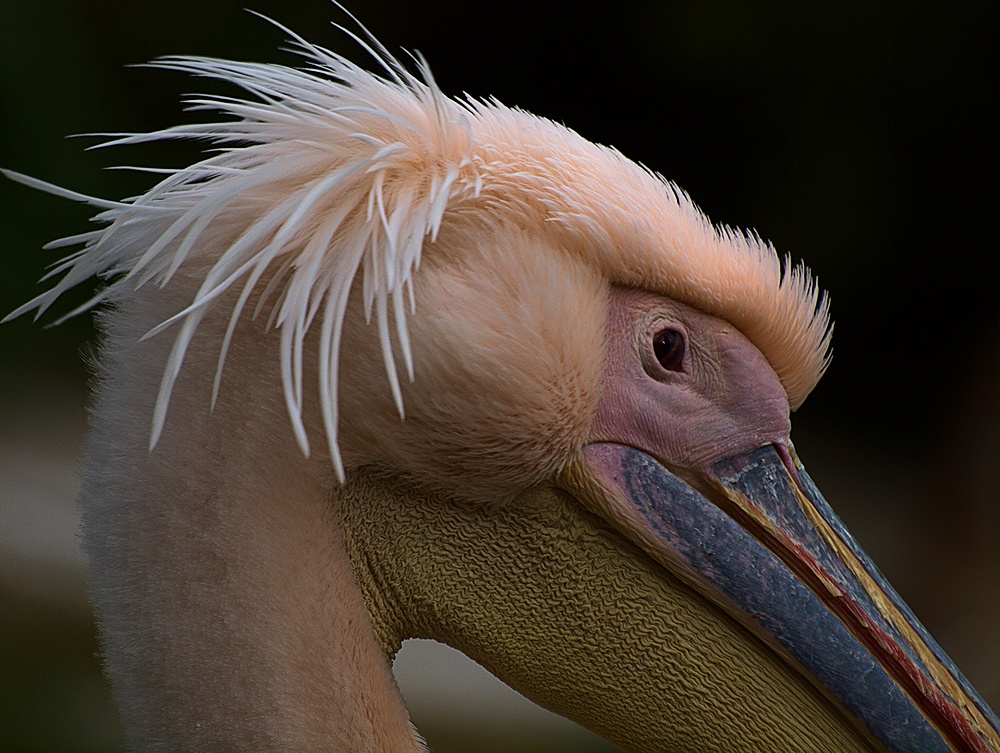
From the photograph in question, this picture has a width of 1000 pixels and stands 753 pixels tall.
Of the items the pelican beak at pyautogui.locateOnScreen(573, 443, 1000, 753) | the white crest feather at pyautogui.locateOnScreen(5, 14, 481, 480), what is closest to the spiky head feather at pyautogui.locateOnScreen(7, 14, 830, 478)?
the white crest feather at pyautogui.locateOnScreen(5, 14, 481, 480)

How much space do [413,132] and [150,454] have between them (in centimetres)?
45

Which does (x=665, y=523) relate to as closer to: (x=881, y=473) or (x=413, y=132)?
(x=413, y=132)

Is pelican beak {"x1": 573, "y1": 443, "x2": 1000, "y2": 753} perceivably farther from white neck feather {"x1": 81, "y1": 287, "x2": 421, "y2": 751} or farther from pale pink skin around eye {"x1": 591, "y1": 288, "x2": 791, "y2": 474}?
white neck feather {"x1": 81, "y1": 287, "x2": 421, "y2": 751}

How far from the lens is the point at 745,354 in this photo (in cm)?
120

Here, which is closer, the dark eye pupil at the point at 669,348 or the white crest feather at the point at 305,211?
the white crest feather at the point at 305,211

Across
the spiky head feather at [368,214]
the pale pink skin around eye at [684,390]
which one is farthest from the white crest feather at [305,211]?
the pale pink skin around eye at [684,390]

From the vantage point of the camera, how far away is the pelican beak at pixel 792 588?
1.13m

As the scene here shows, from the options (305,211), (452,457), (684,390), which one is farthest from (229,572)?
(684,390)

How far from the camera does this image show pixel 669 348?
1181 millimetres

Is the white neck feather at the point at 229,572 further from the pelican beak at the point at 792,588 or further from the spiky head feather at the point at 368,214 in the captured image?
the pelican beak at the point at 792,588

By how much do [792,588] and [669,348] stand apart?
31cm

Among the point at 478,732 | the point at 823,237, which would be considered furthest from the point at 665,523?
the point at 823,237

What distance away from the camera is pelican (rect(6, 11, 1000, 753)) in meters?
1.05


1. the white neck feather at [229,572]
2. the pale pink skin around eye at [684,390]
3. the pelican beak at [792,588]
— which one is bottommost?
the white neck feather at [229,572]
